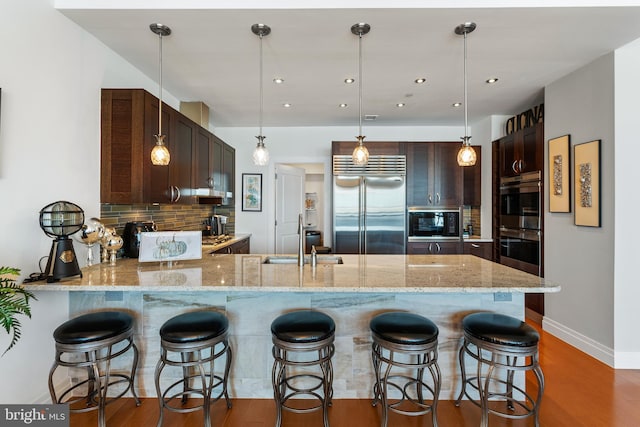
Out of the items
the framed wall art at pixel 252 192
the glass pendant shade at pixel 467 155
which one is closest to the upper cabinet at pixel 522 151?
the glass pendant shade at pixel 467 155

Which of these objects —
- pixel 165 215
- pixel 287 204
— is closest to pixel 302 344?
pixel 165 215

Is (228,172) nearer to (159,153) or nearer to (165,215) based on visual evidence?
(165,215)

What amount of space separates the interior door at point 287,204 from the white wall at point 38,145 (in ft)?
9.58

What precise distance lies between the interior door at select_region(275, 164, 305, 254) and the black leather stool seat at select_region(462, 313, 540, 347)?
336cm

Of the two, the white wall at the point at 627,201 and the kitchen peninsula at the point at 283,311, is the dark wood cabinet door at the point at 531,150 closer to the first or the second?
the white wall at the point at 627,201

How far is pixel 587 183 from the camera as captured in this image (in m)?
2.80

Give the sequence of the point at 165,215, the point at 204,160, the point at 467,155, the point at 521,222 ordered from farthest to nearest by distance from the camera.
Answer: the point at 521,222, the point at 204,160, the point at 165,215, the point at 467,155

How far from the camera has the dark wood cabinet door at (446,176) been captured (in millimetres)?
4453

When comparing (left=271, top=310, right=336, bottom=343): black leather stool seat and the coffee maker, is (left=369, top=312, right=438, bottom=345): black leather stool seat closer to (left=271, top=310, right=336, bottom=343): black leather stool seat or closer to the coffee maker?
(left=271, top=310, right=336, bottom=343): black leather stool seat

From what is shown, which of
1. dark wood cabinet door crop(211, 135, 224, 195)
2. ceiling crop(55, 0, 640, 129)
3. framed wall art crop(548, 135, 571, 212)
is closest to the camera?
ceiling crop(55, 0, 640, 129)

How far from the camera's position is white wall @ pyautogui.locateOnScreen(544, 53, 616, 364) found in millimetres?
2637

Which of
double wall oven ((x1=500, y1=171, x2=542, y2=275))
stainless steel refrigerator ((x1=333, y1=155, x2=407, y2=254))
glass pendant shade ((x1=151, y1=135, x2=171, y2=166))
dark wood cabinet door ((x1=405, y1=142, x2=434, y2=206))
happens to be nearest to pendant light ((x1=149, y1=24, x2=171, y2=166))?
glass pendant shade ((x1=151, y1=135, x2=171, y2=166))

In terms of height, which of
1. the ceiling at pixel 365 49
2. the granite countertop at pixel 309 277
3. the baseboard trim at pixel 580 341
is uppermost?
the ceiling at pixel 365 49

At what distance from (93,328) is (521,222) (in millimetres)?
4290
